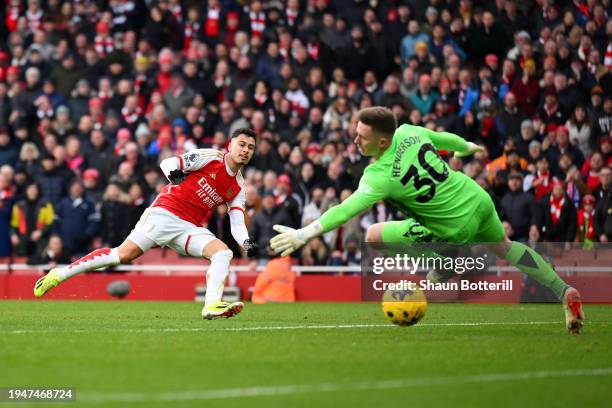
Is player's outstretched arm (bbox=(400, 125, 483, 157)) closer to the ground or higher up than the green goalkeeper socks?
higher up

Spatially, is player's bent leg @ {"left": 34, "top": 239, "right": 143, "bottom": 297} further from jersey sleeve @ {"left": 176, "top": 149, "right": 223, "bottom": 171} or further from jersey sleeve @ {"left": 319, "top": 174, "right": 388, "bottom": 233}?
jersey sleeve @ {"left": 319, "top": 174, "right": 388, "bottom": 233}

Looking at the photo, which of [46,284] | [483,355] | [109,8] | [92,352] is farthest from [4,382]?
[109,8]

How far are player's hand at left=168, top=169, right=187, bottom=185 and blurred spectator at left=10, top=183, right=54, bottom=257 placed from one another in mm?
10101

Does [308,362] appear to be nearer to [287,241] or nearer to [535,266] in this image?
[287,241]

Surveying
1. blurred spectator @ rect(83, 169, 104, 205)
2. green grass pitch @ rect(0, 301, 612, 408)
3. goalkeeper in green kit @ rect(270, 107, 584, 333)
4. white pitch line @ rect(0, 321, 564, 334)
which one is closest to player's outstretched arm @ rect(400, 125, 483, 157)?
goalkeeper in green kit @ rect(270, 107, 584, 333)

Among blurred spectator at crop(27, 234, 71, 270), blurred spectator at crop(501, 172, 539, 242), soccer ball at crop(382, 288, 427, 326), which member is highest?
blurred spectator at crop(501, 172, 539, 242)

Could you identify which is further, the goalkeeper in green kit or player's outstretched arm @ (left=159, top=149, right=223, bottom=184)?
player's outstretched arm @ (left=159, top=149, right=223, bottom=184)

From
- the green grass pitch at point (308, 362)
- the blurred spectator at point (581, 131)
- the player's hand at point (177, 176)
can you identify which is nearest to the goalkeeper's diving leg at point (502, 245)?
the green grass pitch at point (308, 362)

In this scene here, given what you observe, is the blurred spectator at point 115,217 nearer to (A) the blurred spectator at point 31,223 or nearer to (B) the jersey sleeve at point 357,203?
(A) the blurred spectator at point 31,223

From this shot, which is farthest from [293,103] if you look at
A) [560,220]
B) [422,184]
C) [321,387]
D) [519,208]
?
[321,387]

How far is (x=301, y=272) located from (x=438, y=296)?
469cm

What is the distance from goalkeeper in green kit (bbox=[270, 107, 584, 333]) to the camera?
10.6 m

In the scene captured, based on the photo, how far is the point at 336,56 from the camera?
23641 millimetres

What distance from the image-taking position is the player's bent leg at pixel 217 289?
12484 mm
